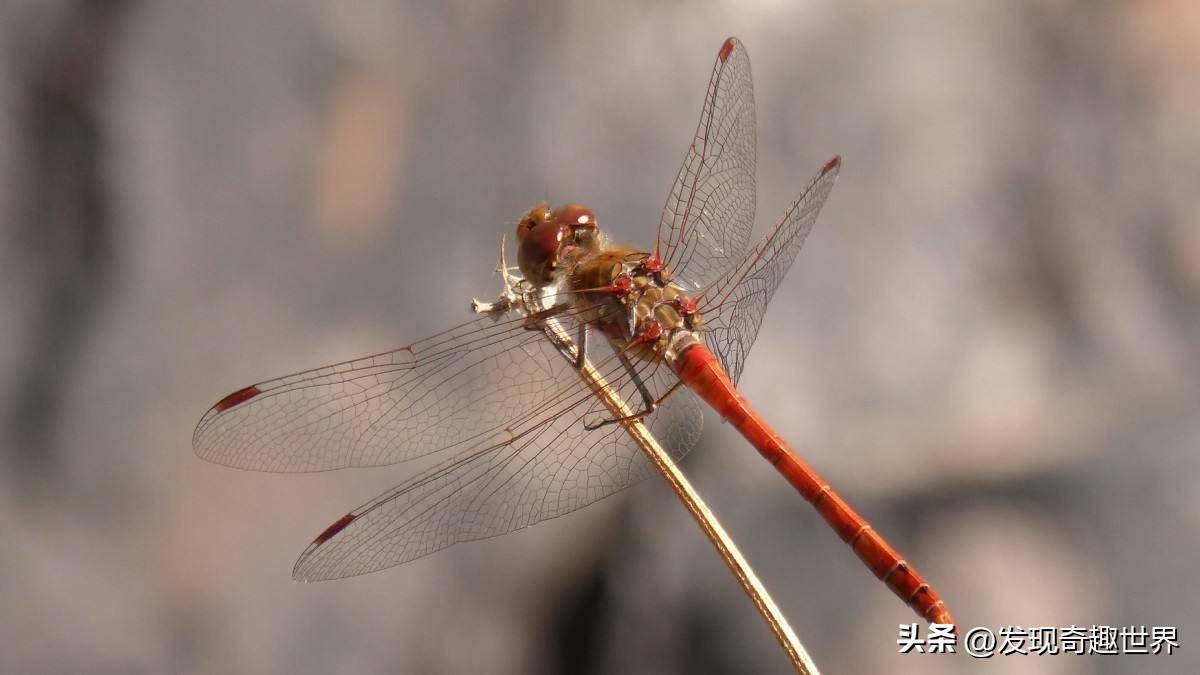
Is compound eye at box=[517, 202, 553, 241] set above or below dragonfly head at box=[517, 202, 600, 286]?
above

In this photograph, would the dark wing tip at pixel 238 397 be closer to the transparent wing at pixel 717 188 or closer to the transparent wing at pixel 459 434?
the transparent wing at pixel 459 434

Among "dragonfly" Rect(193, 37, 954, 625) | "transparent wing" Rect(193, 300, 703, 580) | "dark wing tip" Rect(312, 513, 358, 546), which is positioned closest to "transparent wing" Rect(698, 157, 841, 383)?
"dragonfly" Rect(193, 37, 954, 625)

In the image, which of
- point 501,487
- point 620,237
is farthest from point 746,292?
point 620,237

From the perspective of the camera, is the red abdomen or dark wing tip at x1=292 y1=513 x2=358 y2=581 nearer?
dark wing tip at x1=292 y1=513 x2=358 y2=581

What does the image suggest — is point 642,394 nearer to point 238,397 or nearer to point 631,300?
point 631,300

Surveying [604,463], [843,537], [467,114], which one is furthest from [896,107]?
[604,463]

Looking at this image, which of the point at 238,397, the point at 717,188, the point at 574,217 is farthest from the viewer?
the point at 717,188

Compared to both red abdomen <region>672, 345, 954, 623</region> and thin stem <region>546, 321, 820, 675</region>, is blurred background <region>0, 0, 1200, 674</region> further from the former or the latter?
thin stem <region>546, 321, 820, 675</region>
